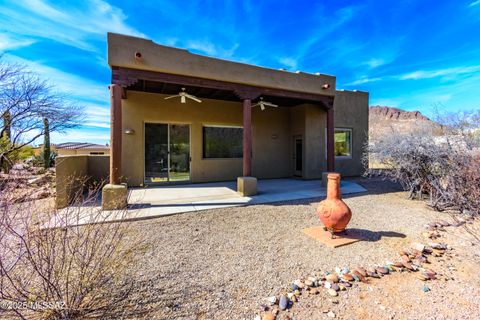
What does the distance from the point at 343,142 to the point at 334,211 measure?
360 inches

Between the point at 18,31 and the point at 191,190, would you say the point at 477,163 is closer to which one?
the point at 191,190

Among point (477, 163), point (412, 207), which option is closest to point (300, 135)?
point (412, 207)

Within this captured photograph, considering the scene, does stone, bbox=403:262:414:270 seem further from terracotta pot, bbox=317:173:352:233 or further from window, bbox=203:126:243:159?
window, bbox=203:126:243:159

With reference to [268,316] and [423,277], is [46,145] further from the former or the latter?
[423,277]

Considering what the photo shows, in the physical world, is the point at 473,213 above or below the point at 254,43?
below

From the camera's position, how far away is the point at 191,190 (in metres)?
8.10

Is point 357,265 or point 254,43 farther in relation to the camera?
point 254,43

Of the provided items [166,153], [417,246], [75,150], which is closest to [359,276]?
[417,246]

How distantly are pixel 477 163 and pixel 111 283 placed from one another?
24.0ft

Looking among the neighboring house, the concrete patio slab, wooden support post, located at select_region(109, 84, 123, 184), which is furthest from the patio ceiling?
the neighboring house

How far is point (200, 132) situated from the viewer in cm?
973

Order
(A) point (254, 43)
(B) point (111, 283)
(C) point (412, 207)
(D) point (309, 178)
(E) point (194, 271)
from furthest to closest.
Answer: (A) point (254, 43), (D) point (309, 178), (C) point (412, 207), (E) point (194, 271), (B) point (111, 283)

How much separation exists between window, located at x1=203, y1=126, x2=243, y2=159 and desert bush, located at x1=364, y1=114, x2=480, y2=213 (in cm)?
549

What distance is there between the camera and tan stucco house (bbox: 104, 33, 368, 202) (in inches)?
247
